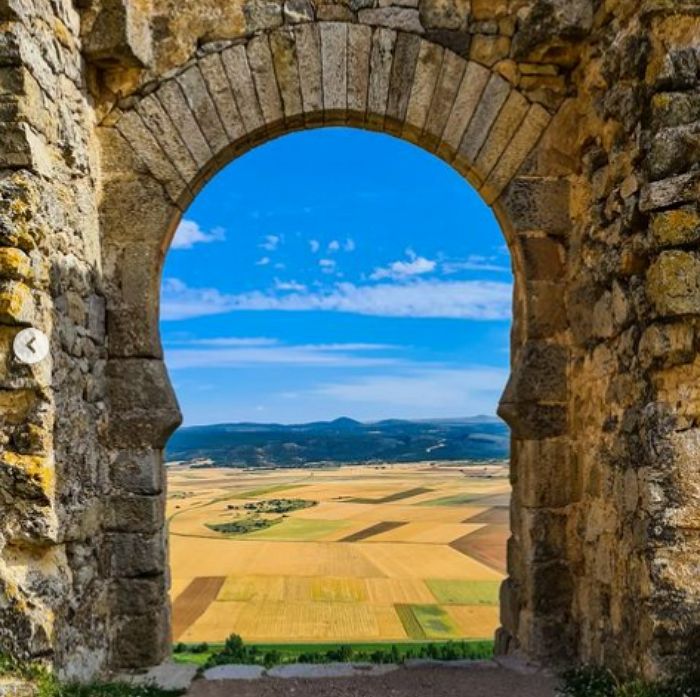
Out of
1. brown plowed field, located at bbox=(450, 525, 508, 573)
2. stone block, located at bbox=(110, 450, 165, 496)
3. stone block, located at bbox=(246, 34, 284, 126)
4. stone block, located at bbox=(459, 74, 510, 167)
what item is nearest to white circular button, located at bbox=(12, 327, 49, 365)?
stone block, located at bbox=(110, 450, 165, 496)

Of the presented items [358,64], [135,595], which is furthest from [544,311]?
[135,595]

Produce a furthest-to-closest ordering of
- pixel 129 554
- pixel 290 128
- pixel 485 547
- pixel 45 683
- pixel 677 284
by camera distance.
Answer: pixel 485 547 < pixel 290 128 < pixel 129 554 < pixel 677 284 < pixel 45 683

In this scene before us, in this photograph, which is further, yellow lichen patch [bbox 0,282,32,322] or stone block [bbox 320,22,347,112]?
stone block [bbox 320,22,347,112]

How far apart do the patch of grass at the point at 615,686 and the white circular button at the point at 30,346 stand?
11.3 ft

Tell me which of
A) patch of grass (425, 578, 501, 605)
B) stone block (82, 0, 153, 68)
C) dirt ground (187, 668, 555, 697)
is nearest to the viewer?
dirt ground (187, 668, 555, 697)

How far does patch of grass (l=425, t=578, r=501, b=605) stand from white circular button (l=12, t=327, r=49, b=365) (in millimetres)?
9394

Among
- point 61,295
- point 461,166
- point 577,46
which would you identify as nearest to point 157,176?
point 61,295

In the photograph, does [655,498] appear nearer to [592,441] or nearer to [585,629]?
[592,441]

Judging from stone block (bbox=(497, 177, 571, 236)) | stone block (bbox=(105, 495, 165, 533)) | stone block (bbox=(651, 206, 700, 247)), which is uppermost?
stone block (bbox=(497, 177, 571, 236))

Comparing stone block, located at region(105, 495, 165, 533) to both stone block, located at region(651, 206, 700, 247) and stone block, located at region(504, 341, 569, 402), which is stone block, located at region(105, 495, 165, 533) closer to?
stone block, located at region(504, 341, 569, 402)

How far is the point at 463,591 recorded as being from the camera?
12141mm

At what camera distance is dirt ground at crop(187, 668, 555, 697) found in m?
4.37

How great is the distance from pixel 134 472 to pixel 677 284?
11.1 ft

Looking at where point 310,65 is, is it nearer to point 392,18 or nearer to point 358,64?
point 358,64
